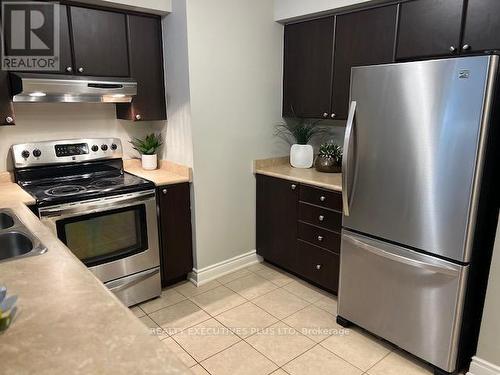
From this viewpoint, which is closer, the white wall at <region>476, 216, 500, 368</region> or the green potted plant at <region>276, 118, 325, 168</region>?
the white wall at <region>476, 216, 500, 368</region>

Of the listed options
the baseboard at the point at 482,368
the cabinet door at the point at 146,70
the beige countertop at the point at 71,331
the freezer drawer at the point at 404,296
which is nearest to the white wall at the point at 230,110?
the cabinet door at the point at 146,70

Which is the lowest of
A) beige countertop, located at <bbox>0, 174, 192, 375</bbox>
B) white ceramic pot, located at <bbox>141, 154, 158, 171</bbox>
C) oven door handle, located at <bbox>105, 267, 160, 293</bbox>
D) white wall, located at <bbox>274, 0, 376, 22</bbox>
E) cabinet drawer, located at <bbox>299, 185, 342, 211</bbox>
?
oven door handle, located at <bbox>105, 267, 160, 293</bbox>

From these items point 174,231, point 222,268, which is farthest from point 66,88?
point 222,268

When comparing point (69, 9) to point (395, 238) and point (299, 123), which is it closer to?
point (299, 123)

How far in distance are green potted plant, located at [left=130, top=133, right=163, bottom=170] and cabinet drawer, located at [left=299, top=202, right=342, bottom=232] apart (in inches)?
49.5

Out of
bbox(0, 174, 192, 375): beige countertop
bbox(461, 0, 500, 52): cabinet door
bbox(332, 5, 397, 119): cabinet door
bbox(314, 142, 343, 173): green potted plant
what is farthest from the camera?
bbox(314, 142, 343, 173): green potted plant

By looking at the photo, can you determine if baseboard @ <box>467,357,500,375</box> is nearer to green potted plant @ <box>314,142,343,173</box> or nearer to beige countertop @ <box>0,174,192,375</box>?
green potted plant @ <box>314,142,343,173</box>

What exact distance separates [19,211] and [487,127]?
90.7 inches

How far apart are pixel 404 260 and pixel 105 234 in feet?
6.15

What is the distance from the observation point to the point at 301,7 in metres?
2.86

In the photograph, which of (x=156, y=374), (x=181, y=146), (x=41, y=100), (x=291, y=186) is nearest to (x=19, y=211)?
(x=41, y=100)

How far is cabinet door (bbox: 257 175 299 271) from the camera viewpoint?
296cm

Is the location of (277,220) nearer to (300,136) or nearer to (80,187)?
(300,136)

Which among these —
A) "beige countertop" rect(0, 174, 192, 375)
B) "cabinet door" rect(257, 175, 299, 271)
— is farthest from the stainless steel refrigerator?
"beige countertop" rect(0, 174, 192, 375)
